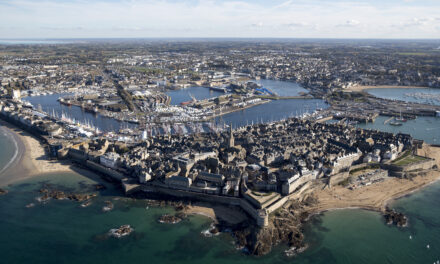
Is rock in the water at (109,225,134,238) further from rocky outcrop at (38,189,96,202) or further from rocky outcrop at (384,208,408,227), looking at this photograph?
rocky outcrop at (384,208,408,227)

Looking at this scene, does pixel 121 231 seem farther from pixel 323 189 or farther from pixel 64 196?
pixel 323 189

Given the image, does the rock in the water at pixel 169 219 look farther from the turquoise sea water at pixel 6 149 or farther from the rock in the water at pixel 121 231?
the turquoise sea water at pixel 6 149

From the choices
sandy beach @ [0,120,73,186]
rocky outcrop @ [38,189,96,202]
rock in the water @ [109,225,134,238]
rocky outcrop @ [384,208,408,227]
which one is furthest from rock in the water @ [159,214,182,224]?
rocky outcrop @ [384,208,408,227]

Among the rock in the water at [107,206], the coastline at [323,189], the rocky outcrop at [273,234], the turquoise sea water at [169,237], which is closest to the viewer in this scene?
the turquoise sea water at [169,237]

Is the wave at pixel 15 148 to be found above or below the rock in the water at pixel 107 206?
above

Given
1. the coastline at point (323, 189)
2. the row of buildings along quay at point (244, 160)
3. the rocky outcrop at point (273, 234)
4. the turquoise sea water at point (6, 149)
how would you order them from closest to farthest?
the rocky outcrop at point (273, 234) → the coastline at point (323, 189) → the row of buildings along quay at point (244, 160) → the turquoise sea water at point (6, 149)

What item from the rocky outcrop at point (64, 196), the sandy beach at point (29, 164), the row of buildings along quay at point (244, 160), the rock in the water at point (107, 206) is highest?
the row of buildings along quay at point (244, 160)

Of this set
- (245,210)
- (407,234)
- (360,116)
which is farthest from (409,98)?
(245,210)

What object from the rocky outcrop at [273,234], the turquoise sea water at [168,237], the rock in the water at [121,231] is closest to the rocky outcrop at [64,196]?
the turquoise sea water at [168,237]
